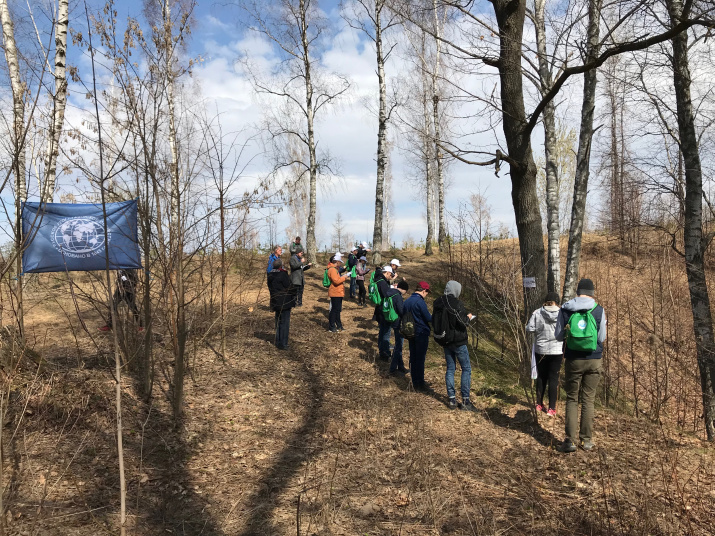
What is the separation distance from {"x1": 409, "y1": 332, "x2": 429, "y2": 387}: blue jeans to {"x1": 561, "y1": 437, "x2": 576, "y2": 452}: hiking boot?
238 centimetres

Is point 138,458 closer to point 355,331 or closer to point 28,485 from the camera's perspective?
point 28,485

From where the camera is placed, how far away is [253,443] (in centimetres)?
555

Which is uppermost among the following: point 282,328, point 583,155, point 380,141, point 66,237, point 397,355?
point 380,141

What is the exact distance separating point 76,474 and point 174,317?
73.5 inches

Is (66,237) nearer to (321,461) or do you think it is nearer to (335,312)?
(321,461)

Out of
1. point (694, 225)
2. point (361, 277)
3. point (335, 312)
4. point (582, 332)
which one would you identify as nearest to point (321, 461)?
point (582, 332)

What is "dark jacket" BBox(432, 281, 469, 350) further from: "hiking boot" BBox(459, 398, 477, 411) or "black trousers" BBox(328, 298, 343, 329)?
"black trousers" BBox(328, 298, 343, 329)

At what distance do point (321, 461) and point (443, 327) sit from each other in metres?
2.51

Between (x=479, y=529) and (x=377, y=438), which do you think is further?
(x=377, y=438)

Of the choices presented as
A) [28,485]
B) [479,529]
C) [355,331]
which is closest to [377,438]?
[479,529]

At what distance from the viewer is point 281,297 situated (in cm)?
813

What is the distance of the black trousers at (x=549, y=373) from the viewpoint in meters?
6.28

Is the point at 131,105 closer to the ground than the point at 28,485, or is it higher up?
higher up

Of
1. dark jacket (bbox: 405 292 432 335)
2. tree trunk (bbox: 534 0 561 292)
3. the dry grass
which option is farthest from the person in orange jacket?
tree trunk (bbox: 534 0 561 292)
